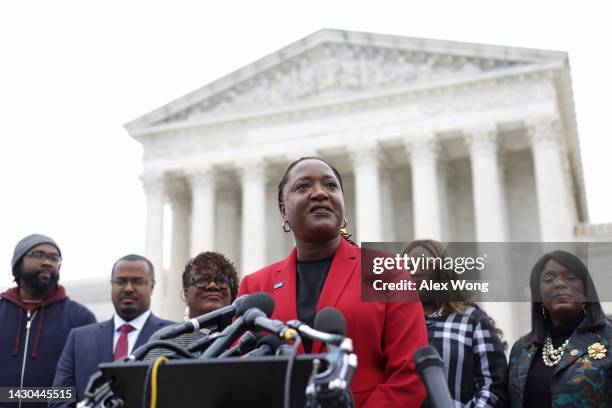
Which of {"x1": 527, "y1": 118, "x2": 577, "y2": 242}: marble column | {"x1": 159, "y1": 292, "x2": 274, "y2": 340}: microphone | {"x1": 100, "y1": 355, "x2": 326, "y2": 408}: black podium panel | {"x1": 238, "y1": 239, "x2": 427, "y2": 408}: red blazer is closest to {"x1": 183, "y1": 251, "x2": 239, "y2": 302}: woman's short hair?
{"x1": 238, "y1": 239, "x2": 427, "y2": 408}: red blazer

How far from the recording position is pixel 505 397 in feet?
17.8

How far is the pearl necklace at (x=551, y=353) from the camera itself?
526 cm

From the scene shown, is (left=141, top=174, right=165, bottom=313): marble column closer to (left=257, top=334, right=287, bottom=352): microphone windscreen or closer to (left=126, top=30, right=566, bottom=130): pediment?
(left=126, top=30, right=566, bottom=130): pediment

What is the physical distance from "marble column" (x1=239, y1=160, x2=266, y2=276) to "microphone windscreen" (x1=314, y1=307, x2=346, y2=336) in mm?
31162

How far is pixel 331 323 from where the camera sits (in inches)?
99.7

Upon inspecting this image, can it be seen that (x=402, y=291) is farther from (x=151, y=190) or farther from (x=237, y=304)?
(x=151, y=190)

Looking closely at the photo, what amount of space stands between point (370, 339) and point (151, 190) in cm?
3542

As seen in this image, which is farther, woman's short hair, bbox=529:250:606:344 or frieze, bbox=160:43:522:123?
frieze, bbox=160:43:522:123

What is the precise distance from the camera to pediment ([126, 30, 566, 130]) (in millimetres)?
32875

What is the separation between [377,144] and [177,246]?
1350 centimetres

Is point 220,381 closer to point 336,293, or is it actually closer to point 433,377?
point 433,377

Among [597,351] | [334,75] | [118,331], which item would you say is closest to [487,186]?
[334,75]

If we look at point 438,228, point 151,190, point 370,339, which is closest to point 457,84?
point 438,228

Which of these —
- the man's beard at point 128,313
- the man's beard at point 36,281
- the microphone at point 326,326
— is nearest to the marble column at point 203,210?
the man's beard at point 36,281
